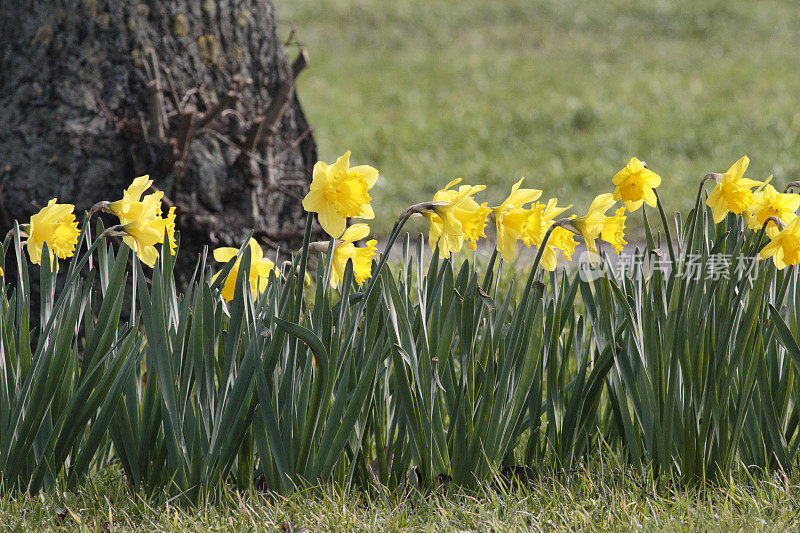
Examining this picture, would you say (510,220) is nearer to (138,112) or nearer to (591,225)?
(591,225)

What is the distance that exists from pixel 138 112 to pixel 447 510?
1.95 m

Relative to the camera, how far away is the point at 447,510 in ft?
6.45

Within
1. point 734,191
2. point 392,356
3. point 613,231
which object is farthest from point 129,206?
point 734,191

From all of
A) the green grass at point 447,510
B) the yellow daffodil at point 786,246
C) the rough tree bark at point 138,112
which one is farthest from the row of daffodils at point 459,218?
the rough tree bark at point 138,112

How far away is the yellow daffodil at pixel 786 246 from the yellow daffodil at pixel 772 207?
82 millimetres

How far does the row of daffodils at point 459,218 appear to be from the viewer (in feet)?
5.84

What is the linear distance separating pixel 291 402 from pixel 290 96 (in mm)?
1769

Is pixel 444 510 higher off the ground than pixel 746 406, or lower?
lower

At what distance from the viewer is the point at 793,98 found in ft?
32.9

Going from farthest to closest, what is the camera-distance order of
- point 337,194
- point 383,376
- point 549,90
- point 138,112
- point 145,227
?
point 549,90 < point 138,112 < point 383,376 < point 145,227 < point 337,194

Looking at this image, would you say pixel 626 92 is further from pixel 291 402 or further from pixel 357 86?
pixel 291 402

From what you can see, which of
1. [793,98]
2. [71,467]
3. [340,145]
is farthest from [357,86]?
[71,467]

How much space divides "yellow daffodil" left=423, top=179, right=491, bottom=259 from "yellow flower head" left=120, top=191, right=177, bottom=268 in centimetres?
57

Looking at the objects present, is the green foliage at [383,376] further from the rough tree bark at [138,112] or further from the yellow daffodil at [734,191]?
the rough tree bark at [138,112]
